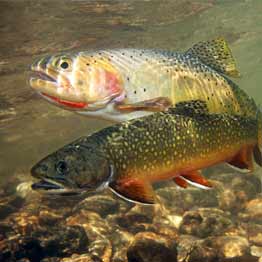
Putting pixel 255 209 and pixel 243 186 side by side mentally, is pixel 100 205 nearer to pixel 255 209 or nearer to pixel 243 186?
pixel 255 209

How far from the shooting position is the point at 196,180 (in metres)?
3.75

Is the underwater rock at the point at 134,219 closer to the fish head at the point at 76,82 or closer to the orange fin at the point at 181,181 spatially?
the orange fin at the point at 181,181

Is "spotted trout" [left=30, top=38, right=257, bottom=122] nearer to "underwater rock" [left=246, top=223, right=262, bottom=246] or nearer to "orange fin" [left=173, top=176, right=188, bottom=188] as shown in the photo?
"orange fin" [left=173, top=176, right=188, bottom=188]

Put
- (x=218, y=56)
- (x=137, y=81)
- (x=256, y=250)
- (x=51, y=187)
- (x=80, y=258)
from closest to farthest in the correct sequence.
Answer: (x=51, y=187) < (x=137, y=81) < (x=218, y=56) < (x=80, y=258) < (x=256, y=250)

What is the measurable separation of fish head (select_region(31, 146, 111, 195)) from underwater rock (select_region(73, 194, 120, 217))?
6.32 metres

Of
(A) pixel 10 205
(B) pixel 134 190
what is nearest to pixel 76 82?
(B) pixel 134 190

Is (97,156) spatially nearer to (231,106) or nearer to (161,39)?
(231,106)

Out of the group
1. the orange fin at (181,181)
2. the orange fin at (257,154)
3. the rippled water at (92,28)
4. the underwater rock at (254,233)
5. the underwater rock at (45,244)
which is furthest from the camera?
the rippled water at (92,28)

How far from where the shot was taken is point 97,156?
11.2ft

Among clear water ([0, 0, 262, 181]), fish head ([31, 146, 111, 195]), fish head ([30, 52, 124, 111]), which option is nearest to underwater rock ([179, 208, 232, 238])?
fish head ([30, 52, 124, 111])

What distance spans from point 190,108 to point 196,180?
33.9 inches

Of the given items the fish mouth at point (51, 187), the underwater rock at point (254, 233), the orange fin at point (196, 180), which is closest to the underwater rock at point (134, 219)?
the underwater rock at point (254, 233)

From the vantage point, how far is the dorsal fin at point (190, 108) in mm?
4070

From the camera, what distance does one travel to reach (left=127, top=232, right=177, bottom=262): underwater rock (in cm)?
541
